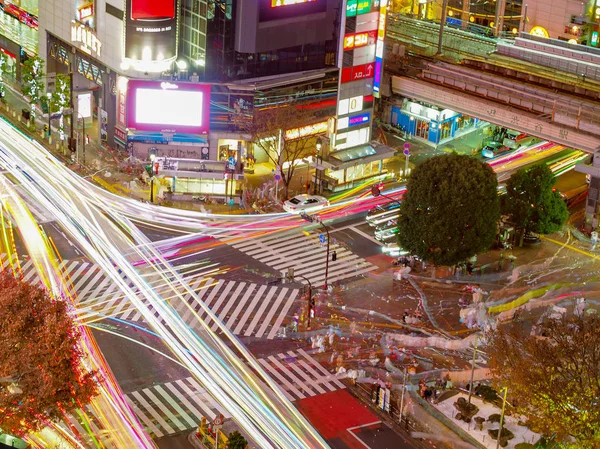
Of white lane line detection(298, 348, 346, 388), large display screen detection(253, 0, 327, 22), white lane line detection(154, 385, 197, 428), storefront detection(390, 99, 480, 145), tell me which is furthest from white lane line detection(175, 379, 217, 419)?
storefront detection(390, 99, 480, 145)

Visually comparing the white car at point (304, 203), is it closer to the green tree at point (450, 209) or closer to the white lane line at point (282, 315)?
the green tree at point (450, 209)

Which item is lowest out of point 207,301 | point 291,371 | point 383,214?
point 291,371

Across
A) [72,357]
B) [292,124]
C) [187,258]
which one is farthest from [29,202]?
[72,357]

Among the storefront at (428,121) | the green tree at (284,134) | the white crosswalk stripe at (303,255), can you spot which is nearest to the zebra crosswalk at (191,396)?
the white crosswalk stripe at (303,255)

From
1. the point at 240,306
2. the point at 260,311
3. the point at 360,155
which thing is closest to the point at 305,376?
the point at 260,311

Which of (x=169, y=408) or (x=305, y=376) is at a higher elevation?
(x=305, y=376)

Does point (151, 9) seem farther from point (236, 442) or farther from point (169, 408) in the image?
point (236, 442)

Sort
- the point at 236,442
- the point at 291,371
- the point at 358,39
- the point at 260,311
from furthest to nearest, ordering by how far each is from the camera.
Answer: the point at 358,39, the point at 260,311, the point at 291,371, the point at 236,442
